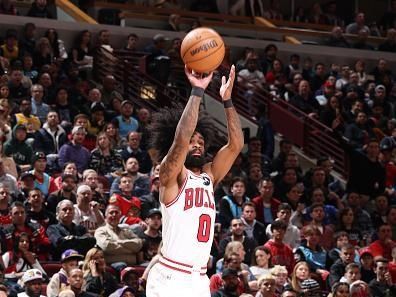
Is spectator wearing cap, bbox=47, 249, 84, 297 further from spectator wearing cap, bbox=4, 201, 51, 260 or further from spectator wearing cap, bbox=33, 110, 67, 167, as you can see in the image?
spectator wearing cap, bbox=33, 110, 67, 167

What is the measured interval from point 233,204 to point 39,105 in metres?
3.28

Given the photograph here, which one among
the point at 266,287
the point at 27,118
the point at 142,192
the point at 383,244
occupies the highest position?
the point at 27,118

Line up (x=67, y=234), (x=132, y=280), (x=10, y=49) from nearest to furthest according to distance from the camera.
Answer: (x=132, y=280)
(x=67, y=234)
(x=10, y=49)

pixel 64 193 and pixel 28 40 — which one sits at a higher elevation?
pixel 28 40

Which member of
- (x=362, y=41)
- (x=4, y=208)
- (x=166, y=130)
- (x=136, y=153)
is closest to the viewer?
(x=166, y=130)

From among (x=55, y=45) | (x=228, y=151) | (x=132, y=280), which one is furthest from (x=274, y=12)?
(x=228, y=151)

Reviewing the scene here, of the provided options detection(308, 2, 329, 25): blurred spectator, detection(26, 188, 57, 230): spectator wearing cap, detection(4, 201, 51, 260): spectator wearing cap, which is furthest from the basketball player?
detection(308, 2, 329, 25): blurred spectator

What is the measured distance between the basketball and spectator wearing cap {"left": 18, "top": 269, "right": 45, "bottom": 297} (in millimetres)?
3998

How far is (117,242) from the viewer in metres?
13.1

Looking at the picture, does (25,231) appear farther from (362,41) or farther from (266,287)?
(362,41)

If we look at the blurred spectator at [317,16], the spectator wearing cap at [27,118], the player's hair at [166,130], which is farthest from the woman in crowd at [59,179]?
the blurred spectator at [317,16]

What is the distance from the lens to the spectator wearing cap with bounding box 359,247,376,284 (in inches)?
573

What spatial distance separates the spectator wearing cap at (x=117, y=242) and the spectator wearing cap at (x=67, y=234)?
17 cm

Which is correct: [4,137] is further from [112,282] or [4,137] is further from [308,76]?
[308,76]
